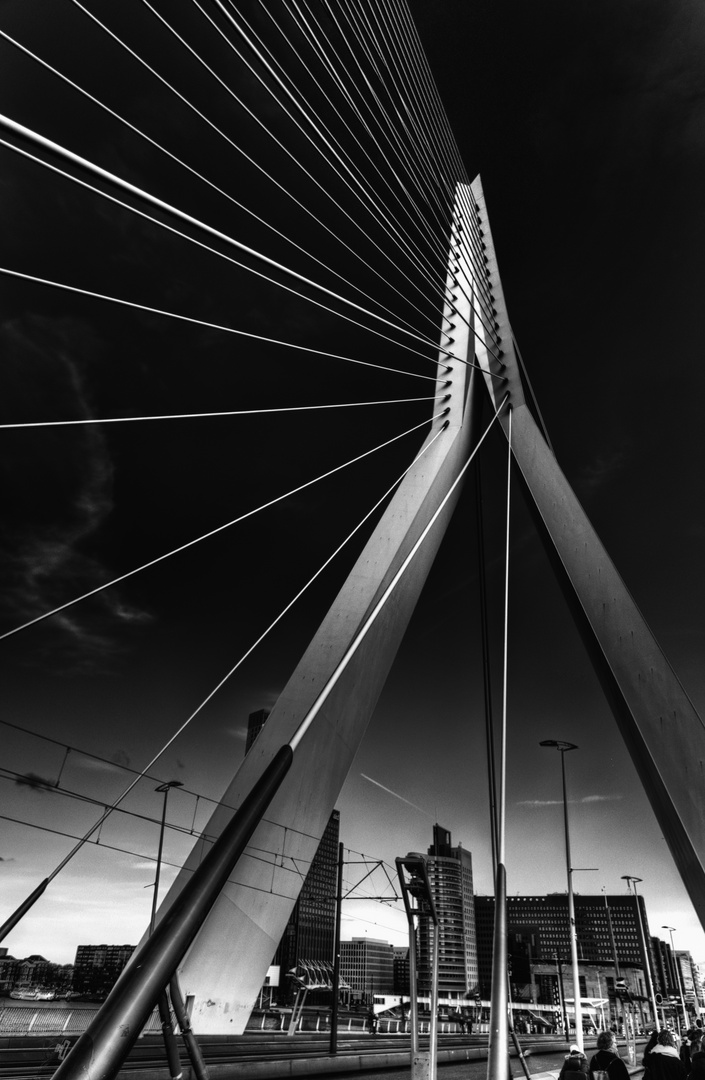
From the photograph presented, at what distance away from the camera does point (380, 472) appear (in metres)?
20.2

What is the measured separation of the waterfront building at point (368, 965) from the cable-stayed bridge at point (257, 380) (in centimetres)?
10974

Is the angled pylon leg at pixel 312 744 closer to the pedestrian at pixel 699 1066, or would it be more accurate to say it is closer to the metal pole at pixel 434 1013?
the metal pole at pixel 434 1013

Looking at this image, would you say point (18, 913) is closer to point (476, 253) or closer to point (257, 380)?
point (476, 253)

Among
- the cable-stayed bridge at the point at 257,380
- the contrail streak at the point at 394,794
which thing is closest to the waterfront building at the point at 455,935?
the contrail streak at the point at 394,794

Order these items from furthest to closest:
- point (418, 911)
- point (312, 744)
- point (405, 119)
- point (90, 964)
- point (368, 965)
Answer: point (368, 965) < point (90, 964) < point (405, 119) < point (312, 744) < point (418, 911)

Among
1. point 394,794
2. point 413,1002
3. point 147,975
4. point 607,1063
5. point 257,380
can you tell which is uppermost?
point 257,380

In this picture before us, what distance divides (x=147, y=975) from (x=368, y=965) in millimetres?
133522

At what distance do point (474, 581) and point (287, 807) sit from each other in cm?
1892

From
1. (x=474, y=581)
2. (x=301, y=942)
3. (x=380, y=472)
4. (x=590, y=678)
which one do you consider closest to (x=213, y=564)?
(x=380, y=472)

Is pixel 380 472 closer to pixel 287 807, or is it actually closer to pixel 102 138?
pixel 102 138

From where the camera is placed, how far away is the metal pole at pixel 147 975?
1229 mm

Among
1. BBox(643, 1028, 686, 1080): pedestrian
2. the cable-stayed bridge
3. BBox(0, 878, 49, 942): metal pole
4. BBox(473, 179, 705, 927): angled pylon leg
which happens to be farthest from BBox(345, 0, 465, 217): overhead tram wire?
BBox(643, 1028, 686, 1080): pedestrian

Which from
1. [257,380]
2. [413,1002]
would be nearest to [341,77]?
[257,380]

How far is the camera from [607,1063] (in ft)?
18.4
